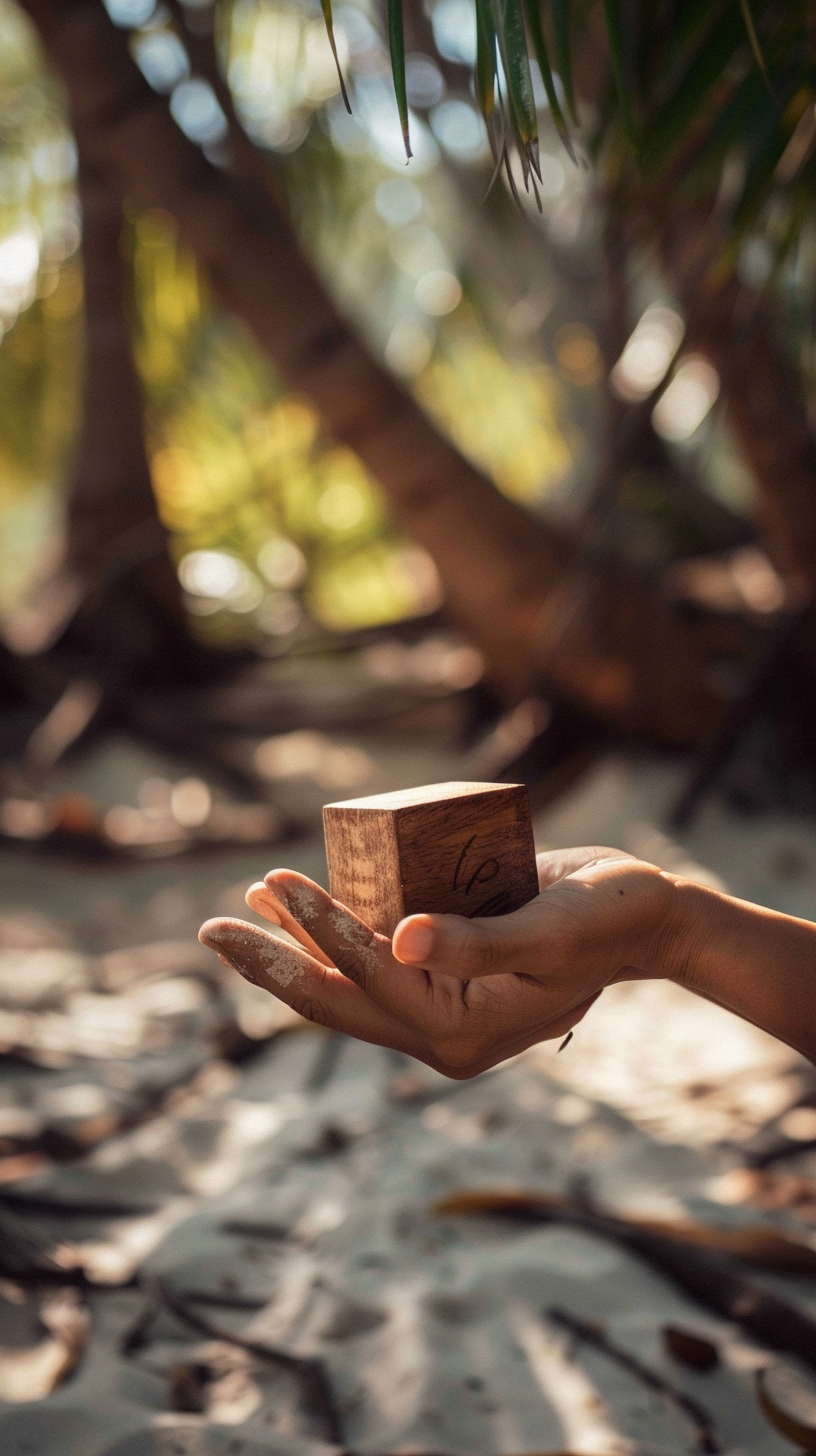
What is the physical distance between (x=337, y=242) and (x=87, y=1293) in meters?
5.75

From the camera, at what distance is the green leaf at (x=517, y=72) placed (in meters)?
0.91

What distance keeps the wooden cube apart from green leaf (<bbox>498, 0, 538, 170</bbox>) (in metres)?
0.58

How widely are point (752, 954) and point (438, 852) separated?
11.4 inches

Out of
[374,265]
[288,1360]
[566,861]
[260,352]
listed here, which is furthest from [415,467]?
[374,265]

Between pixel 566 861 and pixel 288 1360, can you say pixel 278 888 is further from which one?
pixel 288 1360

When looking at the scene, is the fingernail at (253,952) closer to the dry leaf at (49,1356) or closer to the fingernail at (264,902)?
the fingernail at (264,902)

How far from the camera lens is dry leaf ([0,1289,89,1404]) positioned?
104 cm

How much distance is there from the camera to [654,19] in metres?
1.47

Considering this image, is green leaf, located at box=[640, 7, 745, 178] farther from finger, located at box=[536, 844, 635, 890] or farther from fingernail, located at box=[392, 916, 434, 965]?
fingernail, located at box=[392, 916, 434, 965]

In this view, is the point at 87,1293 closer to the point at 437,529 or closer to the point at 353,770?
the point at 437,529

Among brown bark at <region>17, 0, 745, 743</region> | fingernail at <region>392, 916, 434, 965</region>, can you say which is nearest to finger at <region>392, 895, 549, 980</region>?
fingernail at <region>392, 916, 434, 965</region>

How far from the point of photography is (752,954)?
88 centimetres

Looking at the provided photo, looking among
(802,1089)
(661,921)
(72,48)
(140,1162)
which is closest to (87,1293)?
(140,1162)

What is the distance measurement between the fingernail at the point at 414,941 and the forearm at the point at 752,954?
0.25 meters
